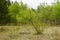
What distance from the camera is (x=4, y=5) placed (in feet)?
130

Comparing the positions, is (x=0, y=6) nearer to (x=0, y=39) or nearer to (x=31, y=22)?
(x=31, y=22)

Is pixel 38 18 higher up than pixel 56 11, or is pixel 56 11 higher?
pixel 38 18

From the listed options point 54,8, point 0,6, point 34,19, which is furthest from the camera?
point 54,8

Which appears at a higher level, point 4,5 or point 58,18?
point 4,5

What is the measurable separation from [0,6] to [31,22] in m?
23.5

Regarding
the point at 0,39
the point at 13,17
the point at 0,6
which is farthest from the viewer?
the point at 13,17

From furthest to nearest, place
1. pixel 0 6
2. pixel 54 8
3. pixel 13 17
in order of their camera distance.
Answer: pixel 54 8, pixel 13 17, pixel 0 6

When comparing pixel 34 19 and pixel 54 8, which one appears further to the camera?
pixel 54 8

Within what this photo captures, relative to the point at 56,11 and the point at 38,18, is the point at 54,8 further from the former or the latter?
the point at 38,18

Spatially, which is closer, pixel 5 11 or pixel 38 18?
pixel 38 18

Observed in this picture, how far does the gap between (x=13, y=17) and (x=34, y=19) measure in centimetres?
2762

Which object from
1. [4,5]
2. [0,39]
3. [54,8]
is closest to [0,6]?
[4,5]

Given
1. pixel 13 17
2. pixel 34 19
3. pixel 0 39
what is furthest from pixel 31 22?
pixel 13 17

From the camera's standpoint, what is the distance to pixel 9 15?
41.1 meters
